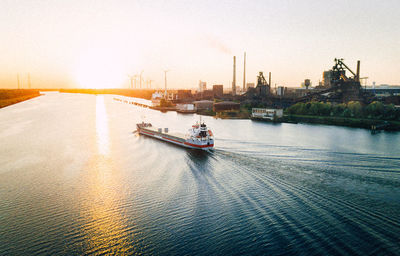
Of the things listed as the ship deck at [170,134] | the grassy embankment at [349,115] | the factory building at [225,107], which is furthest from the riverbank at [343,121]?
the ship deck at [170,134]

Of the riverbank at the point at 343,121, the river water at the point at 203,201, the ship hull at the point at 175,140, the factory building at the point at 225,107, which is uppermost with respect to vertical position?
the factory building at the point at 225,107

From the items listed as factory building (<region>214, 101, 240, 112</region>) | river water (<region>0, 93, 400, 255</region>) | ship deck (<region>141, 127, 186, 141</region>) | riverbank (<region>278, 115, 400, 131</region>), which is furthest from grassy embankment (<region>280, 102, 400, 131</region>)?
ship deck (<region>141, 127, 186, 141</region>)

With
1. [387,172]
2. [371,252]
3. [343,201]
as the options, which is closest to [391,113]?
[387,172]

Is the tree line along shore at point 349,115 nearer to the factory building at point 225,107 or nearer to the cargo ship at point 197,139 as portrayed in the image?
the factory building at point 225,107

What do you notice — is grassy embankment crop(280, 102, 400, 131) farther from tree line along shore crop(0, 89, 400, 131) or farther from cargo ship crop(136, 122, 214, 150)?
cargo ship crop(136, 122, 214, 150)

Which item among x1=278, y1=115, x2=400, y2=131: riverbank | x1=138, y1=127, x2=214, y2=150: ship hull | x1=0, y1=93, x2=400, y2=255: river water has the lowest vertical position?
x1=0, y1=93, x2=400, y2=255: river water

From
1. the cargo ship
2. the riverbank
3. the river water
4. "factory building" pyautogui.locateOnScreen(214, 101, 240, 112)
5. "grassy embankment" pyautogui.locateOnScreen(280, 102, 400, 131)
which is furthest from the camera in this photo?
"factory building" pyautogui.locateOnScreen(214, 101, 240, 112)

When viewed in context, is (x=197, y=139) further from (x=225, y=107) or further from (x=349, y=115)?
(x=225, y=107)
